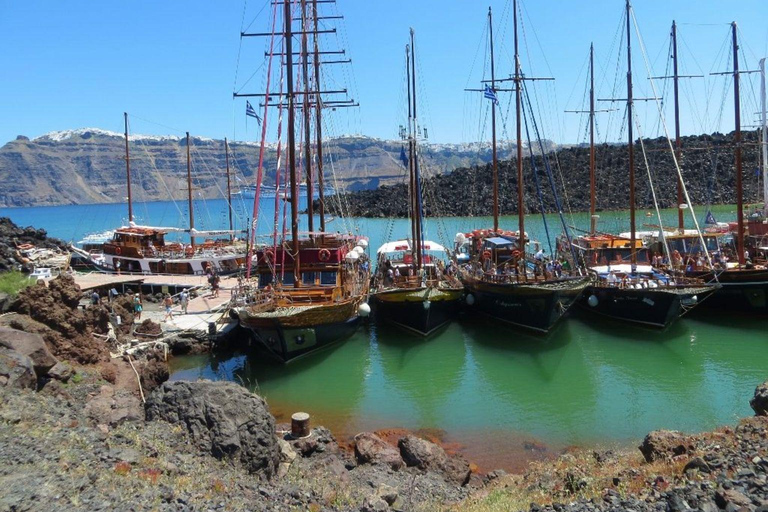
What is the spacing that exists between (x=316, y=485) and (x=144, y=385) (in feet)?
33.6

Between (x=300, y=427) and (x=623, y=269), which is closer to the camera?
(x=300, y=427)

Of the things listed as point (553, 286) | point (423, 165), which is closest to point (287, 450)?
point (553, 286)

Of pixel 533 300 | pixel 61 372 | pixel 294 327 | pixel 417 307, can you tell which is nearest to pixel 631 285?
pixel 533 300

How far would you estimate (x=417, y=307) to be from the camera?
26781 mm

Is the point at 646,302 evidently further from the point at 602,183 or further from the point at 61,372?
the point at 602,183

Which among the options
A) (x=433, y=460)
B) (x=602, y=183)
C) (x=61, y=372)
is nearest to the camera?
(x=433, y=460)

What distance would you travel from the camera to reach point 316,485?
11680mm

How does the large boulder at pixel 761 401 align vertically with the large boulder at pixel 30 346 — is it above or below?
below

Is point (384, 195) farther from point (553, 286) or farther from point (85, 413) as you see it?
point (85, 413)

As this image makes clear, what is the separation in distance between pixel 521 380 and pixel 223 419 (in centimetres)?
1261

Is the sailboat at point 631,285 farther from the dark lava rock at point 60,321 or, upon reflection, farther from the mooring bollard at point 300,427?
the dark lava rock at point 60,321

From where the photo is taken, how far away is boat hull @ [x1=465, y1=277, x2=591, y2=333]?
25.6m

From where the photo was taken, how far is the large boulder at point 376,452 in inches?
559

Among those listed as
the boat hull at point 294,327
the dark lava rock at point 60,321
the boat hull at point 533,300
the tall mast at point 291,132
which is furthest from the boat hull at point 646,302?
the dark lava rock at point 60,321
